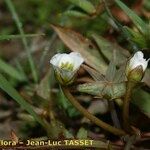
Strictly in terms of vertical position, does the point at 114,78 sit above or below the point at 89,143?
above

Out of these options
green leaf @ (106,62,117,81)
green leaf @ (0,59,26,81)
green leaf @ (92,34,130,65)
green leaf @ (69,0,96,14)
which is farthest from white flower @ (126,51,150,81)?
green leaf @ (0,59,26,81)

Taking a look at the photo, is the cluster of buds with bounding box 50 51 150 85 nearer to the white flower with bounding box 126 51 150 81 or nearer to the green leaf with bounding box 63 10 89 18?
the white flower with bounding box 126 51 150 81

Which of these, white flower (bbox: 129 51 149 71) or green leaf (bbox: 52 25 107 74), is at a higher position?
green leaf (bbox: 52 25 107 74)

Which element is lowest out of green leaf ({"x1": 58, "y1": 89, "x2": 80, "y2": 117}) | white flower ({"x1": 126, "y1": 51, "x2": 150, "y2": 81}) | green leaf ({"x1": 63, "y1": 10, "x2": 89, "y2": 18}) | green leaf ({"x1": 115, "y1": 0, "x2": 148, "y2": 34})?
green leaf ({"x1": 58, "y1": 89, "x2": 80, "y2": 117})

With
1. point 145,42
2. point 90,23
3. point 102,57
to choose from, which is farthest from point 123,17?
point 145,42

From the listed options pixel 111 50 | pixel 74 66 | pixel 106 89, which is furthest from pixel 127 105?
pixel 111 50

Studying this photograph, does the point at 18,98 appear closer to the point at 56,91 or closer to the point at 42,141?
the point at 42,141
